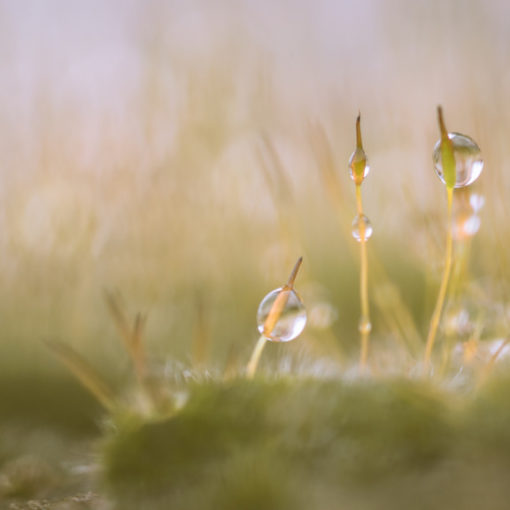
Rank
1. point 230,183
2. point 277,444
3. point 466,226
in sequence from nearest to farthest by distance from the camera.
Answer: point 277,444 → point 466,226 → point 230,183

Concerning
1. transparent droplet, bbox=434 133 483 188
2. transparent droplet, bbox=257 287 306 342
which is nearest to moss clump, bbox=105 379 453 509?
transparent droplet, bbox=257 287 306 342

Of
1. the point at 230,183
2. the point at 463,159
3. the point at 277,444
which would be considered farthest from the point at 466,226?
the point at 230,183

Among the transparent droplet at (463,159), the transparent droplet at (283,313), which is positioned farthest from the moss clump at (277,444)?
the transparent droplet at (463,159)

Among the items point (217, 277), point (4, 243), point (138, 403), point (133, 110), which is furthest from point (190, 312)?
point (133, 110)

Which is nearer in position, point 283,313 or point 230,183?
point 283,313

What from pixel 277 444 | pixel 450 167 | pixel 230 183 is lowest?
pixel 277 444

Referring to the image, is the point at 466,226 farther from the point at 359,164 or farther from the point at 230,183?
the point at 230,183

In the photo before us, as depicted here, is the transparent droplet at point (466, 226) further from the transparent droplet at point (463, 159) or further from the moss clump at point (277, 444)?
the moss clump at point (277, 444)

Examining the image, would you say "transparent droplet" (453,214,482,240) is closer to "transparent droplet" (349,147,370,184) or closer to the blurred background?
the blurred background
